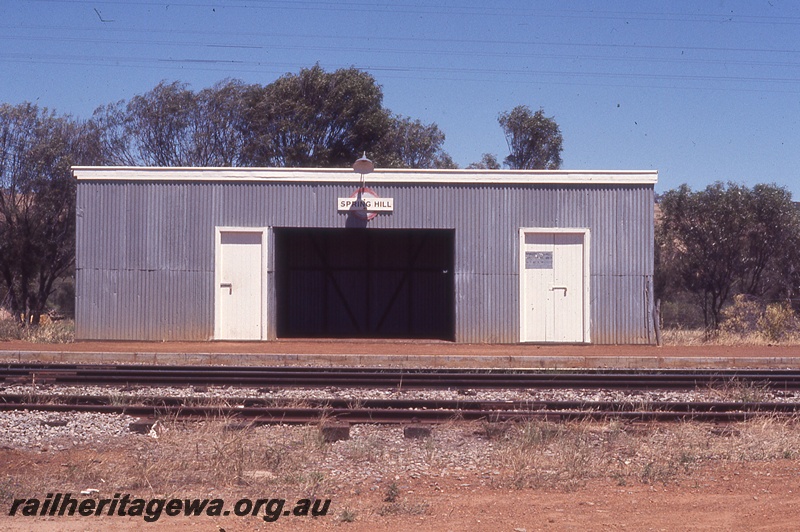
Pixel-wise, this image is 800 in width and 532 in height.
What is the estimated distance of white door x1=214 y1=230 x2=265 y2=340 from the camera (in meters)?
20.6

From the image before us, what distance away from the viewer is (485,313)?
20672 mm

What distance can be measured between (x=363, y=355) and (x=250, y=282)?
464 cm

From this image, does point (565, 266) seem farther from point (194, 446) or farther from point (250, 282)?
point (194, 446)

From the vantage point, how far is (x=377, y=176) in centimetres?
2059

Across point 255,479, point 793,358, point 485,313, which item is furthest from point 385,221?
point 255,479

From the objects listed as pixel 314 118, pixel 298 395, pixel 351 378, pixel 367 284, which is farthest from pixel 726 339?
pixel 314 118

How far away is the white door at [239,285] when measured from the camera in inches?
810

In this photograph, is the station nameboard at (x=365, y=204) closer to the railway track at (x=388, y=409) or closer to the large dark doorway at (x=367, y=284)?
the large dark doorway at (x=367, y=284)

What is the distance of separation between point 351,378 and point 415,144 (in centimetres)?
3245

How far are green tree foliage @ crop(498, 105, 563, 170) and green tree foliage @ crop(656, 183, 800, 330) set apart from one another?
→ 498 inches

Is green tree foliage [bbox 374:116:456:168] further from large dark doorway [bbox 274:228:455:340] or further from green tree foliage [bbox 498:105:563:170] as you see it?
large dark doorway [bbox 274:228:455:340]

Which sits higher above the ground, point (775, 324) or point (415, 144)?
point (415, 144)

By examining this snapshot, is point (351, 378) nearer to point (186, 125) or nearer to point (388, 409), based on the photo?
point (388, 409)

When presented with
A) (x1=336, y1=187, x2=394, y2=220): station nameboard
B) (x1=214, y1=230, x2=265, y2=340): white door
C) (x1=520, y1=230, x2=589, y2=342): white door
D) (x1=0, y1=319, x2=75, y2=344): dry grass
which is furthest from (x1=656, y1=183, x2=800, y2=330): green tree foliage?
(x1=0, y1=319, x2=75, y2=344): dry grass
